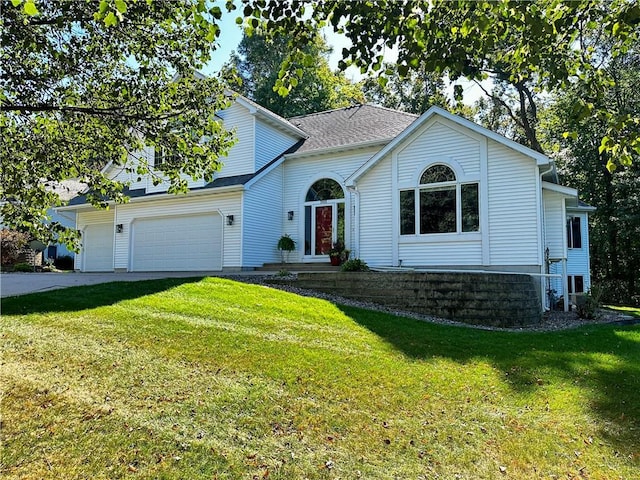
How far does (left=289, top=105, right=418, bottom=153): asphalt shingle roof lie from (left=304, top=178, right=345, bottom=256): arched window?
152 centimetres

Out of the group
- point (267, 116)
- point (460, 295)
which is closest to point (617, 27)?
point (460, 295)

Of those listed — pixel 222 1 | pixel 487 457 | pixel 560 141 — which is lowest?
pixel 487 457

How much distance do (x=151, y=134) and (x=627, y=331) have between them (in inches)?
386

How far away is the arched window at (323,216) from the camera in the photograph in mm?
15719

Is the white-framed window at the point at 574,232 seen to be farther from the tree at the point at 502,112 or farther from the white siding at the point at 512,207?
the tree at the point at 502,112

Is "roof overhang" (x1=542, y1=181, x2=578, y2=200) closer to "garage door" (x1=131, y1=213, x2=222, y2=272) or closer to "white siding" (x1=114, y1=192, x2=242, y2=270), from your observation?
"white siding" (x1=114, y1=192, x2=242, y2=270)

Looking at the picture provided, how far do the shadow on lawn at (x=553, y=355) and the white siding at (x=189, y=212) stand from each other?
279 inches

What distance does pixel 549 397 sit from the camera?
4.89 meters

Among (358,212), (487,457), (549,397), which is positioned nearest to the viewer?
(487,457)

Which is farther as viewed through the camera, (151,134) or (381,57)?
(151,134)

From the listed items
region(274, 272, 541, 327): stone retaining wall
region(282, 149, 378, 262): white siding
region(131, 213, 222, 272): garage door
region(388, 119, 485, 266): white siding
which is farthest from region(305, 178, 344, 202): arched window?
region(274, 272, 541, 327): stone retaining wall

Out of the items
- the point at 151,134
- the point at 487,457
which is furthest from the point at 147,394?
the point at 151,134

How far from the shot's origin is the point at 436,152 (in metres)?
12.9

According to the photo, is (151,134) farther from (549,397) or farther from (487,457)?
(549,397)
